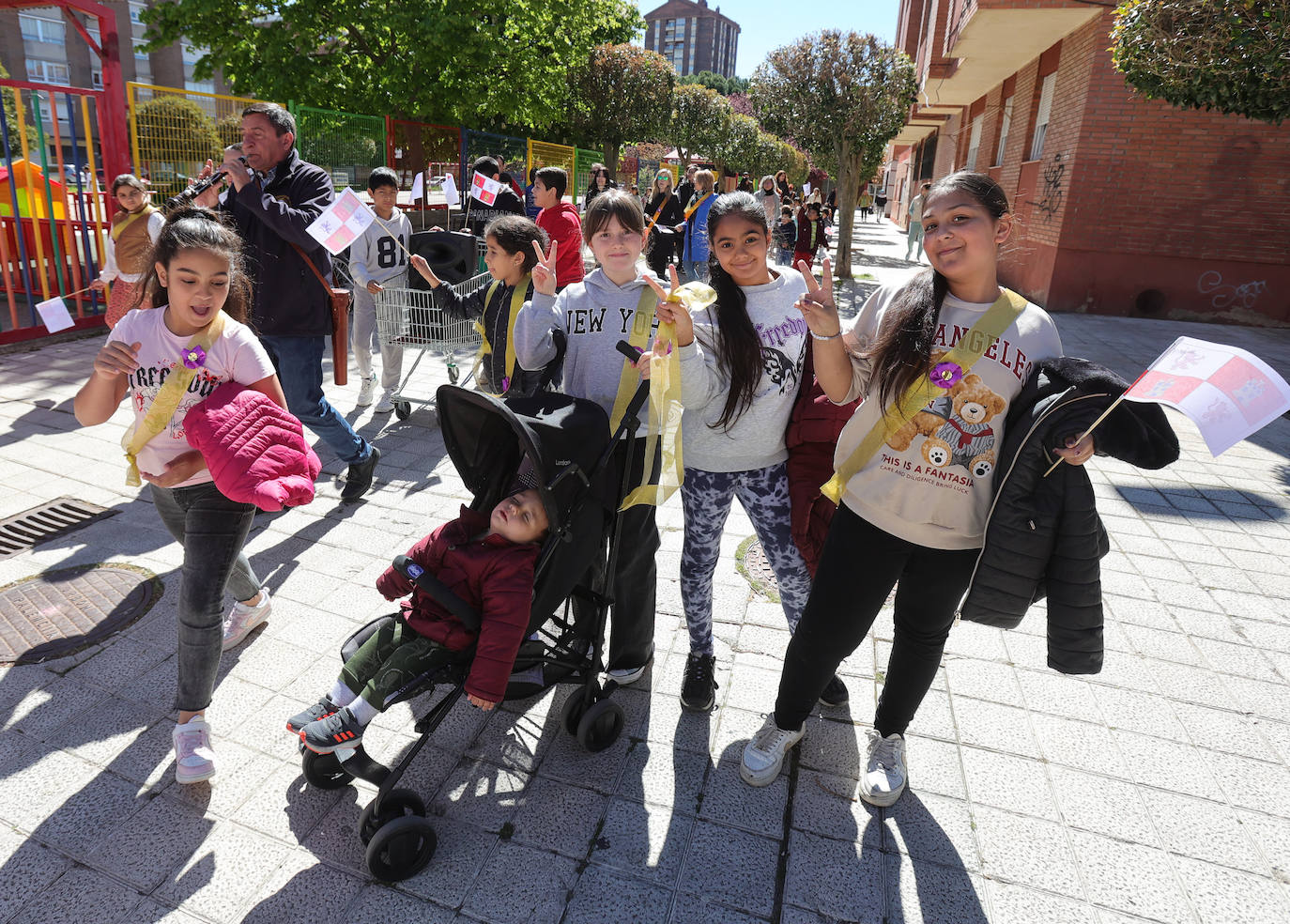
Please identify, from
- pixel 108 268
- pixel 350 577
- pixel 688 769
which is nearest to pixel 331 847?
pixel 688 769

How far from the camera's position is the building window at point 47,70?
54.2 meters

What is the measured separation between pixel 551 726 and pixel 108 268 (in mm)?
6477

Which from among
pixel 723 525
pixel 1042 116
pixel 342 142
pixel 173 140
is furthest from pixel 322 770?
pixel 1042 116

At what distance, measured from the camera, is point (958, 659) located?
11.6 ft

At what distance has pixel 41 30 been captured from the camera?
178 ft

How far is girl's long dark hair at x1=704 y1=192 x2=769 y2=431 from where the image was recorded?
2638 mm

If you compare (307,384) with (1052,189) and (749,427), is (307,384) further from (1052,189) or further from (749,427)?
(1052,189)

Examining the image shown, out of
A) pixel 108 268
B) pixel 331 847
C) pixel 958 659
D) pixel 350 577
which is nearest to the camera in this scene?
pixel 331 847

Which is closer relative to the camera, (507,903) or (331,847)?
(507,903)

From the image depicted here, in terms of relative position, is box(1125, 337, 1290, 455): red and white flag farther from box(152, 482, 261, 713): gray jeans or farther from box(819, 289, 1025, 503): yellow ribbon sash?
box(152, 482, 261, 713): gray jeans

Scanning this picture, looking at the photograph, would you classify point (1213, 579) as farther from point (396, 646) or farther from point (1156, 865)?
point (396, 646)

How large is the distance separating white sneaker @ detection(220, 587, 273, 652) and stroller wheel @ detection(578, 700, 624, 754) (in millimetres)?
1664

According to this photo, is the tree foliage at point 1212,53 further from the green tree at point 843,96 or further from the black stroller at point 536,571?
the green tree at point 843,96

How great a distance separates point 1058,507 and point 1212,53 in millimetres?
7245
